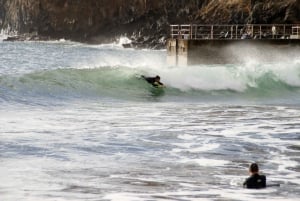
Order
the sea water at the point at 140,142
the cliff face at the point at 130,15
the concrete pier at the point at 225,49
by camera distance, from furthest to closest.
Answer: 1. the cliff face at the point at 130,15
2. the concrete pier at the point at 225,49
3. the sea water at the point at 140,142

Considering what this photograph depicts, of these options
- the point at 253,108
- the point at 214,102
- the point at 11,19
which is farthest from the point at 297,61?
the point at 11,19

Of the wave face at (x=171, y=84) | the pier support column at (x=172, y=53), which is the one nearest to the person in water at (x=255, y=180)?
the wave face at (x=171, y=84)

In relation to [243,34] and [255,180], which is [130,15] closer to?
[243,34]

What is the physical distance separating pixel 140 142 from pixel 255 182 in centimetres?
468

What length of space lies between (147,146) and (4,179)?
4.12m

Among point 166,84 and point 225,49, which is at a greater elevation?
point 225,49

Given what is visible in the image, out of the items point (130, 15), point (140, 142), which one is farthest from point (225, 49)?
point (130, 15)

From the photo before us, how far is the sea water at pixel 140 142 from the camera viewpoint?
1327cm

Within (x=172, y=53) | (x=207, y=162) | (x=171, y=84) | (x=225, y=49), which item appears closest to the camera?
(x=207, y=162)

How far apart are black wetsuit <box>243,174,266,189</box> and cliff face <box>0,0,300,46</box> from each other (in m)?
59.5

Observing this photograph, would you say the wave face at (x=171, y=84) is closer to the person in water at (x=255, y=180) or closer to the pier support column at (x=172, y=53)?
the pier support column at (x=172, y=53)

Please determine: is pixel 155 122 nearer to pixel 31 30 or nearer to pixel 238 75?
Result: pixel 238 75

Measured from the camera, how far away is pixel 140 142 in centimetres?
1769

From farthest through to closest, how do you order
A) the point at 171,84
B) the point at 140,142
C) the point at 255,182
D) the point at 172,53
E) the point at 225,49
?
the point at 172,53, the point at 225,49, the point at 171,84, the point at 140,142, the point at 255,182
